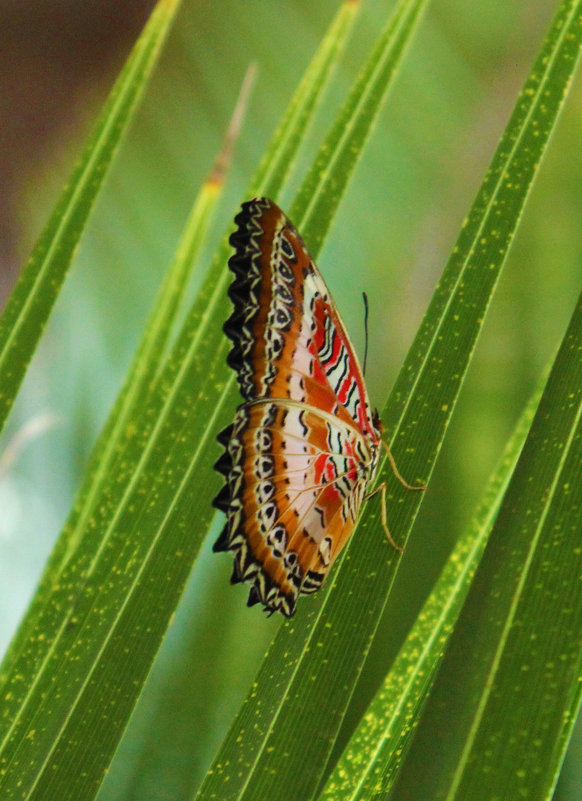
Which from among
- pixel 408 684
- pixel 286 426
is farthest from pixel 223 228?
pixel 408 684

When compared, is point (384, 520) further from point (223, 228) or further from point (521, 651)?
point (223, 228)

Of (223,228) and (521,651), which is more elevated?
(223,228)

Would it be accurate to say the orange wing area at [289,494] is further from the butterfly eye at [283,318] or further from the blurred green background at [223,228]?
the blurred green background at [223,228]

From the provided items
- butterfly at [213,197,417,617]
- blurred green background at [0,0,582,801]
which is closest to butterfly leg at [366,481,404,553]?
butterfly at [213,197,417,617]

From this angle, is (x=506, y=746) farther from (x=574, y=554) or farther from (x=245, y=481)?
(x=245, y=481)

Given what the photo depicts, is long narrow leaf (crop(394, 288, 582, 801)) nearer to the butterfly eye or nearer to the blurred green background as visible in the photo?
the butterfly eye

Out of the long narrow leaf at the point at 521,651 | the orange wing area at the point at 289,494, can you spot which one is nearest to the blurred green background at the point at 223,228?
the orange wing area at the point at 289,494

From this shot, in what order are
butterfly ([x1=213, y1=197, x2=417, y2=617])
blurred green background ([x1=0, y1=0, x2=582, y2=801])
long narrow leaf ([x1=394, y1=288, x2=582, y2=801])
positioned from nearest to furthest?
long narrow leaf ([x1=394, y1=288, x2=582, y2=801]), butterfly ([x1=213, y1=197, x2=417, y2=617]), blurred green background ([x1=0, y1=0, x2=582, y2=801])
